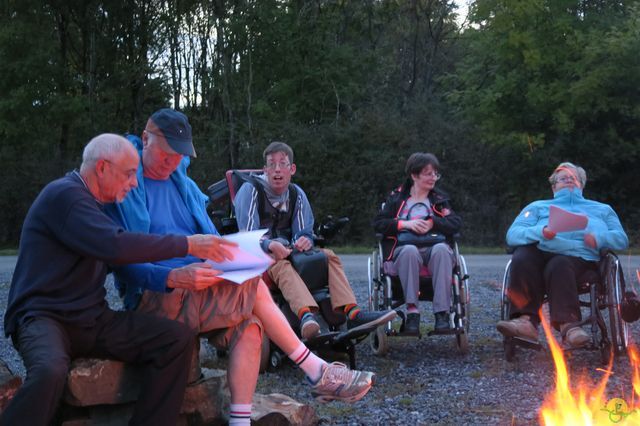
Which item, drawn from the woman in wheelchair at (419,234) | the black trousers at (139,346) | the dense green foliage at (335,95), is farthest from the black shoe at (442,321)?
the dense green foliage at (335,95)

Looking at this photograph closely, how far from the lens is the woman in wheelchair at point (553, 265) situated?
6168 millimetres

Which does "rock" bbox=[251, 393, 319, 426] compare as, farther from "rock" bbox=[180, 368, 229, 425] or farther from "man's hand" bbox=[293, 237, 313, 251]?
"man's hand" bbox=[293, 237, 313, 251]

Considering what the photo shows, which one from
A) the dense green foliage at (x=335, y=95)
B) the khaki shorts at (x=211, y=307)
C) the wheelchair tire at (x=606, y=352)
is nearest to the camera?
the khaki shorts at (x=211, y=307)

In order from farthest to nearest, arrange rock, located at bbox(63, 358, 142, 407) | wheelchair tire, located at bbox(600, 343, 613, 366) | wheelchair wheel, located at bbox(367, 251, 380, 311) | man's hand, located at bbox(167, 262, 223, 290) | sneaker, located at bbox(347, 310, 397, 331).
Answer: wheelchair wheel, located at bbox(367, 251, 380, 311) → wheelchair tire, located at bbox(600, 343, 613, 366) → sneaker, located at bbox(347, 310, 397, 331) → man's hand, located at bbox(167, 262, 223, 290) → rock, located at bbox(63, 358, 142, 407)

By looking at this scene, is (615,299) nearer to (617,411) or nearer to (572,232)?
(572,232)

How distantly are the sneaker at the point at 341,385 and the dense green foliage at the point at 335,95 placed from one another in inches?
571

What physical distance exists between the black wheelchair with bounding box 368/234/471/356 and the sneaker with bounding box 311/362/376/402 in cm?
237

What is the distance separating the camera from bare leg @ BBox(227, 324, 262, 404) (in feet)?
12.9

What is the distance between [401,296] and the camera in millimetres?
6887

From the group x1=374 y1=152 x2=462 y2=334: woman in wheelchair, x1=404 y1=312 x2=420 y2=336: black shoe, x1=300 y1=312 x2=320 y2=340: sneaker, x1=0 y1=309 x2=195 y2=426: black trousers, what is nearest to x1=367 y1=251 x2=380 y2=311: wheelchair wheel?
x1=374 y1=152 x2=462 y2=334: woman in wheelchair

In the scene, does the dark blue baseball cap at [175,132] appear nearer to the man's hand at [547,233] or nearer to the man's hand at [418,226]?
the man's hand at [418,226]

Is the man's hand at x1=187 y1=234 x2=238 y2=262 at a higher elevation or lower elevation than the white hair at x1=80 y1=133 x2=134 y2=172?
lower

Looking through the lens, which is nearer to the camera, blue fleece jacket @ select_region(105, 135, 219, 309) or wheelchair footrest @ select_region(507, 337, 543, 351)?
blue fleece jacket @ select_region(105, 135, 219, 309)

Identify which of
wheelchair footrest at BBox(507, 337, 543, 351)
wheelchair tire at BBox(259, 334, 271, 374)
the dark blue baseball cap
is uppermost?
the dark blue baseball cap
